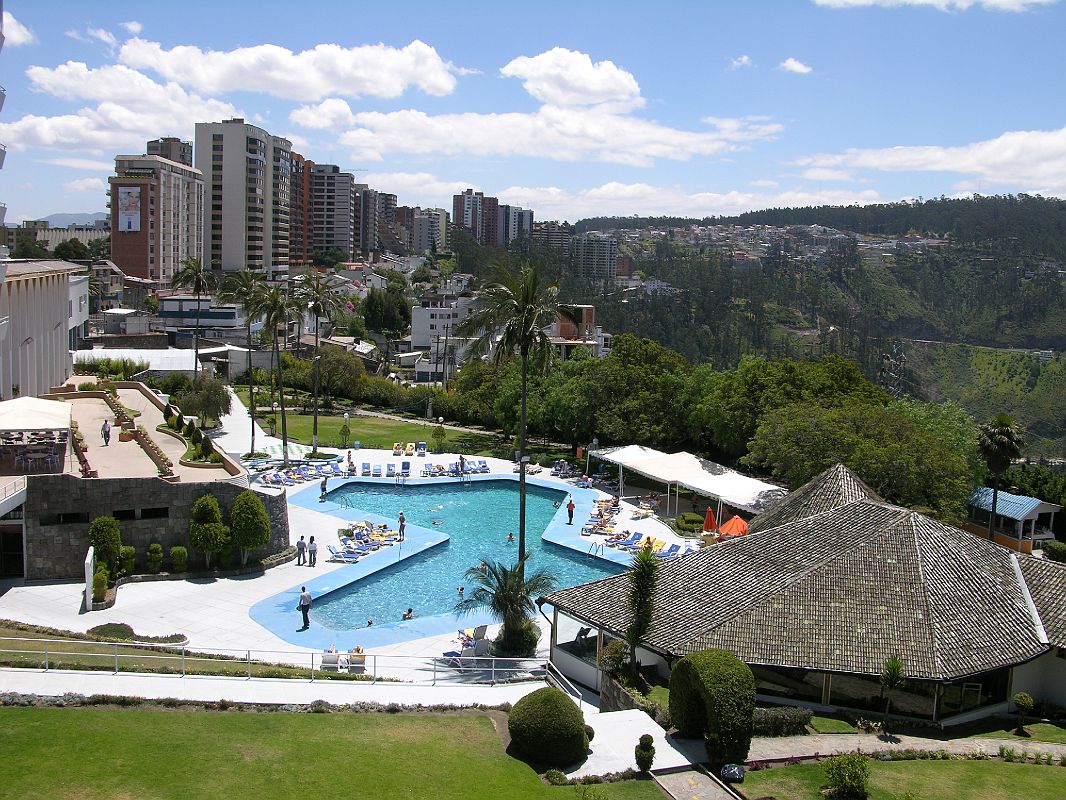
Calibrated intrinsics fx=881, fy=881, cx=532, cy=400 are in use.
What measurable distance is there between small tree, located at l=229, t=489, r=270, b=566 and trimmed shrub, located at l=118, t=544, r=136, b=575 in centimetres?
283

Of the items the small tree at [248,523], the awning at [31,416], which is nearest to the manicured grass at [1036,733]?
the small tree at [248,523]

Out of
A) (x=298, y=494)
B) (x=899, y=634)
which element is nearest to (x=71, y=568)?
(x=298, y=494)

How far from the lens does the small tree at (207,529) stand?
2639cm

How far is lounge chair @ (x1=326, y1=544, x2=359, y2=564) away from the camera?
2907 cm

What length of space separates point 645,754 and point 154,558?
17549mm

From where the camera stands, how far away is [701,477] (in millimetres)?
35188

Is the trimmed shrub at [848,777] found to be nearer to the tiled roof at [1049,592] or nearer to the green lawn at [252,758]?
the green lawn at [252,758]

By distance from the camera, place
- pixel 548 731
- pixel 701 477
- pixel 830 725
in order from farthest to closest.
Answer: pixel 701 477, pixel 830 725, pixel 548 731

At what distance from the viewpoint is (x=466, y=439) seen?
177 ft

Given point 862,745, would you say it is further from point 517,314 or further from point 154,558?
point 154,558

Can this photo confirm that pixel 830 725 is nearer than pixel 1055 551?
Answer: Yes

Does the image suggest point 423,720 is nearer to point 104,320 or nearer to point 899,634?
point 899,634

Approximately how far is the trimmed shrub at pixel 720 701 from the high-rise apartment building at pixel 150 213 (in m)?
102

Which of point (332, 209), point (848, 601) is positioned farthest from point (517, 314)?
point (332, 209)
